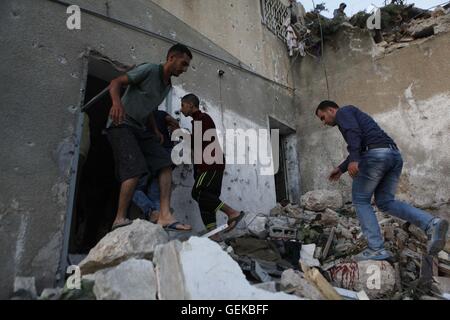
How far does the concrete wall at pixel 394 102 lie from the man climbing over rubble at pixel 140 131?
3.58m

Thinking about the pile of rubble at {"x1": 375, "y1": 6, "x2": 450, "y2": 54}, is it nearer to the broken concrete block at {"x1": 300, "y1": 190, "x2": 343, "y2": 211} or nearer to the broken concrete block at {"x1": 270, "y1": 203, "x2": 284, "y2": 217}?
the broken concrete block at {"x1": 300, "y1": 190, "x2": 343, "y2": 211}

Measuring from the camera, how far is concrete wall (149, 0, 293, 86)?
16.9ft

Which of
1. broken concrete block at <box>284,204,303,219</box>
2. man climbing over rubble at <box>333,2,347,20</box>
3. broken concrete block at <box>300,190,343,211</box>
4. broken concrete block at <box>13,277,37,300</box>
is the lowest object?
broken concrete block at <box>13,277,37,300</box>

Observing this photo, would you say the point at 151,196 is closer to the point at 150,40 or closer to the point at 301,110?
the point at 150,40

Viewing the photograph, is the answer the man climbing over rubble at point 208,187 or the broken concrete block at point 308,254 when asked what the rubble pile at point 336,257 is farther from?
the man climbing over rubble at point 208,187

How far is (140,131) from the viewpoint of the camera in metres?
3.24

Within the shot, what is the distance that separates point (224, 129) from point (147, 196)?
1.78 meters

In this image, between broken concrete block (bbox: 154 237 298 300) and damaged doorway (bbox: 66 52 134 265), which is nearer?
broken concrete block (bbox: 154 237 298 300)

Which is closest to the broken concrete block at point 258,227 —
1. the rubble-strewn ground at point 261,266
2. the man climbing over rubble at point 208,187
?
the rubble-strewn ground at point 261,266

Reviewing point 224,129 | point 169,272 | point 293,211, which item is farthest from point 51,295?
point 293,211

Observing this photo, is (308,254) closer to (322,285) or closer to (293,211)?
(322,285)

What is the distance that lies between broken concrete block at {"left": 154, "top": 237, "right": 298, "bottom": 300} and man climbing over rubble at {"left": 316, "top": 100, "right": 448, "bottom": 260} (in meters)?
1.43

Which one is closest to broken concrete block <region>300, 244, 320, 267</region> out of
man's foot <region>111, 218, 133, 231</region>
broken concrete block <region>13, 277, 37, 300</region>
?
man's foot <region>111, 218, 133, 231</region>
